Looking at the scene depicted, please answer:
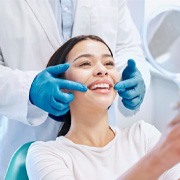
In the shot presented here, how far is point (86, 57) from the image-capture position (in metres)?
1.30

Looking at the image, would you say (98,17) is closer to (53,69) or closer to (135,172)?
(53,69)

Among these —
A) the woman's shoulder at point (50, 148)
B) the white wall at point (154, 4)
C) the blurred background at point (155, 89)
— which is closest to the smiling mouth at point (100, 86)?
the woman's shoulder at point (50, 148)

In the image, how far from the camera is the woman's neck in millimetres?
1301

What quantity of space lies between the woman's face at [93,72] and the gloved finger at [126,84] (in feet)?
0.07

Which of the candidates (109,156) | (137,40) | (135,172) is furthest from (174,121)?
(137,40)

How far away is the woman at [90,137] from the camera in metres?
1.17

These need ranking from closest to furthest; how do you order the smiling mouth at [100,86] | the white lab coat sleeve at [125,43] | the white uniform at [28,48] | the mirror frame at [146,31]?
the smiling mouth at [100,86], the white uniform at [28,48], the white lab coat sleeve at [125,43], the mirror frame at [146,31]

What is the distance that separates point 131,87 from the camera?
1320 mm

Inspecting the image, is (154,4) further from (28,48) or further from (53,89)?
(53,89)

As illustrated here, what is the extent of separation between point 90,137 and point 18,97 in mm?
289

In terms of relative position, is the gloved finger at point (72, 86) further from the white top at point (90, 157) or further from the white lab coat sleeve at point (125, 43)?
the white lab coat sleeve at point (125, 43)

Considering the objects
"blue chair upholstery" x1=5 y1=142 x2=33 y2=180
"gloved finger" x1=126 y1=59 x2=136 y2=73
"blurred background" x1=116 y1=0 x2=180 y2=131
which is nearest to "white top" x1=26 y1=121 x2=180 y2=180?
"blue chair upholstery" x1=5 y1=142 x2=33 y2=180

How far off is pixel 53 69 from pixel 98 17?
463 mm

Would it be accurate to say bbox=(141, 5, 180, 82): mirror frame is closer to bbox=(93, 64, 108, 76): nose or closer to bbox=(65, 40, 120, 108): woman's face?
bbox=(65, 40, 120, 108): woman's face
